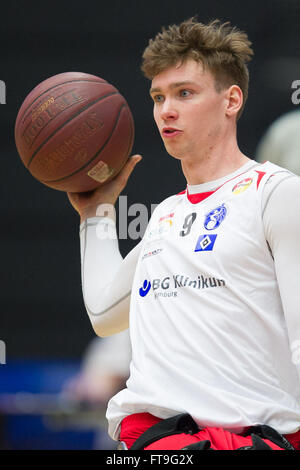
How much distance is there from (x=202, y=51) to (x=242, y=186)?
19.5 inches

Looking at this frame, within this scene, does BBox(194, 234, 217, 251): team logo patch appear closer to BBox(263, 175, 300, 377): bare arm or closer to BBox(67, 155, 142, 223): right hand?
BBox(263, 175, 300, 377): bare arm

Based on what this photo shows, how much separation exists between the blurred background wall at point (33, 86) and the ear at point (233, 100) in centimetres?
399

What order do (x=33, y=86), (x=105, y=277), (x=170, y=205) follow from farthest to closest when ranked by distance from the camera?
(x=33, y=86) < (x=105, y=277) < (x=170, y=205)

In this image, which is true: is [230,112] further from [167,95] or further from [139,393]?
[139,393]

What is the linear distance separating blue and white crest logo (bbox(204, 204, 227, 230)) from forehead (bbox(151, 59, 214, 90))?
1.45 feet

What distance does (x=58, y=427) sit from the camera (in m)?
6.21

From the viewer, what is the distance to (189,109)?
2.66 metres

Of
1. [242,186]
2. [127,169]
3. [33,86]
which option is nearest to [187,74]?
[242,186]

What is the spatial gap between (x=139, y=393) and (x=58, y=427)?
3.98 meters

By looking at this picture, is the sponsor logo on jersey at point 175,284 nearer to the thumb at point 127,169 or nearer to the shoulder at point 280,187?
the shoulder at point 280,187

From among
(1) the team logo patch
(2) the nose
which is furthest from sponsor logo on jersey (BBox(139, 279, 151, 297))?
(2) the nose

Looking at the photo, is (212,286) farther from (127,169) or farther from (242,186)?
(127,169)

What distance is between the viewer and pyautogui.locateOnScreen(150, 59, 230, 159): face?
105 inches
